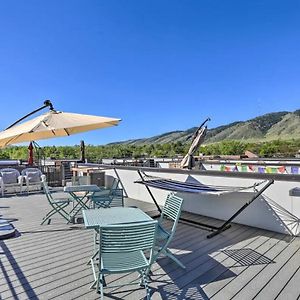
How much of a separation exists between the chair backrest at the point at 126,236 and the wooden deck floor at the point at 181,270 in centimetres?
54

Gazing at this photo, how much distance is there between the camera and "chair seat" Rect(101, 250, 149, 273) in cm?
215

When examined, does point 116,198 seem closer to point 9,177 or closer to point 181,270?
point 181,270

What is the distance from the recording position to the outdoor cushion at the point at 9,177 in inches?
333

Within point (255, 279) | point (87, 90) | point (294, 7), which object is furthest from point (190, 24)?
point (255, 279)

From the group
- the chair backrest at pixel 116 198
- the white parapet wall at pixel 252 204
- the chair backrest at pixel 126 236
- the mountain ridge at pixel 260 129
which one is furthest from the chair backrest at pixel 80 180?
the mountain ridge at pixel 260 129

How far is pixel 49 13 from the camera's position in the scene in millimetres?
10133

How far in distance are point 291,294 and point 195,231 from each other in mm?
2087

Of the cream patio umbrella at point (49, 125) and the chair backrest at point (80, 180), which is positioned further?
the chair backrest at point (80, 180)

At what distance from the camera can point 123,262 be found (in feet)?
7.36

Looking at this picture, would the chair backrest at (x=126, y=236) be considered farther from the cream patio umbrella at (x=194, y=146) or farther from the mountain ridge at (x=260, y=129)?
the mountain ridge at (x=260, y=129)

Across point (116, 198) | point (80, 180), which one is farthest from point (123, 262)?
point (80, 180)

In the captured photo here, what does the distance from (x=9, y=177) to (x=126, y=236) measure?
762 cm

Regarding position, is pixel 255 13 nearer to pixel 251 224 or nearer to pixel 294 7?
pixel 294 7

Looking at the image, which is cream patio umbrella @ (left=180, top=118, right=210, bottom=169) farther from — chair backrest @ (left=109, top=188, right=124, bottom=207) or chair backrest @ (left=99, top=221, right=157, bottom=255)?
chair backrest @ (left=99, top=221, right=157, bottom=255)
